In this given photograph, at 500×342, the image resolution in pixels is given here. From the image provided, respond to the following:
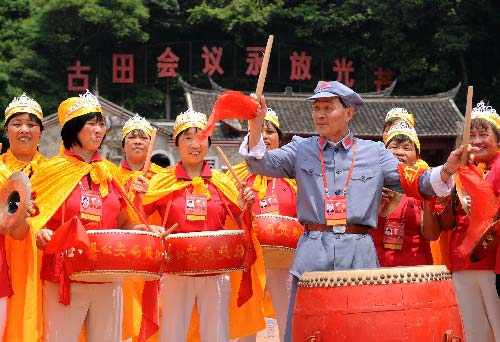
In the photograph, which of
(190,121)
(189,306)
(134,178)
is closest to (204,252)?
(189,306)

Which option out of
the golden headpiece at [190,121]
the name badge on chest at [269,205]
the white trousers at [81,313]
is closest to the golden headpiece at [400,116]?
the name badge on chest at [269,205]

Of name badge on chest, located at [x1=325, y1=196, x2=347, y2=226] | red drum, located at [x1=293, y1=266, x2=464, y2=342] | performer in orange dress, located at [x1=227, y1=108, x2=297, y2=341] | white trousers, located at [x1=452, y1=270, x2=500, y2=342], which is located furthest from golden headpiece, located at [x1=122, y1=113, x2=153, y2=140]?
red drum, located at [x1=293, y1=266, x2=464, y2=342]

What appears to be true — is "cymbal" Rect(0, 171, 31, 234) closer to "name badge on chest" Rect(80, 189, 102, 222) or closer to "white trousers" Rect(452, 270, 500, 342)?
"name badge on chest" Rect(80, 189, 102, 222)

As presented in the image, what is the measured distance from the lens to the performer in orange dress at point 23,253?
16.4 feet

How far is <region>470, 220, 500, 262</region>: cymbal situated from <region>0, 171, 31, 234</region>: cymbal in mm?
2456

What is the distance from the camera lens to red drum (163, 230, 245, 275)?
5.42 meters

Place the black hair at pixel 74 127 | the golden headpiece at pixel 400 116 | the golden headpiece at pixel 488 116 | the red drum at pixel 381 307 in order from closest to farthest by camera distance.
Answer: the red drum at pixel 381 307
the black hair at pixel 74 127
the golden headpiece at pixel 488 116
the golden headpiece at pixel 400 116

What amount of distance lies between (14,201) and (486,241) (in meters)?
2.69

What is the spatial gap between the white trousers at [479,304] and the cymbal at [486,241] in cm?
49

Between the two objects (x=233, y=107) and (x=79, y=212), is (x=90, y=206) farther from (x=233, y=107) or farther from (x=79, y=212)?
(x=233, y=107)

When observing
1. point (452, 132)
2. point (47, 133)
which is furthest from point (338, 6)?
point (47, 133)

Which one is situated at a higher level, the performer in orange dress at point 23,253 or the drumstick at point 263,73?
the drumstick at point 263,73

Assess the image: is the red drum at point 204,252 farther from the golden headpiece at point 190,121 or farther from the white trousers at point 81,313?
the golden headpiece at point 190,121

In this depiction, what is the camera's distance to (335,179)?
4.31m
